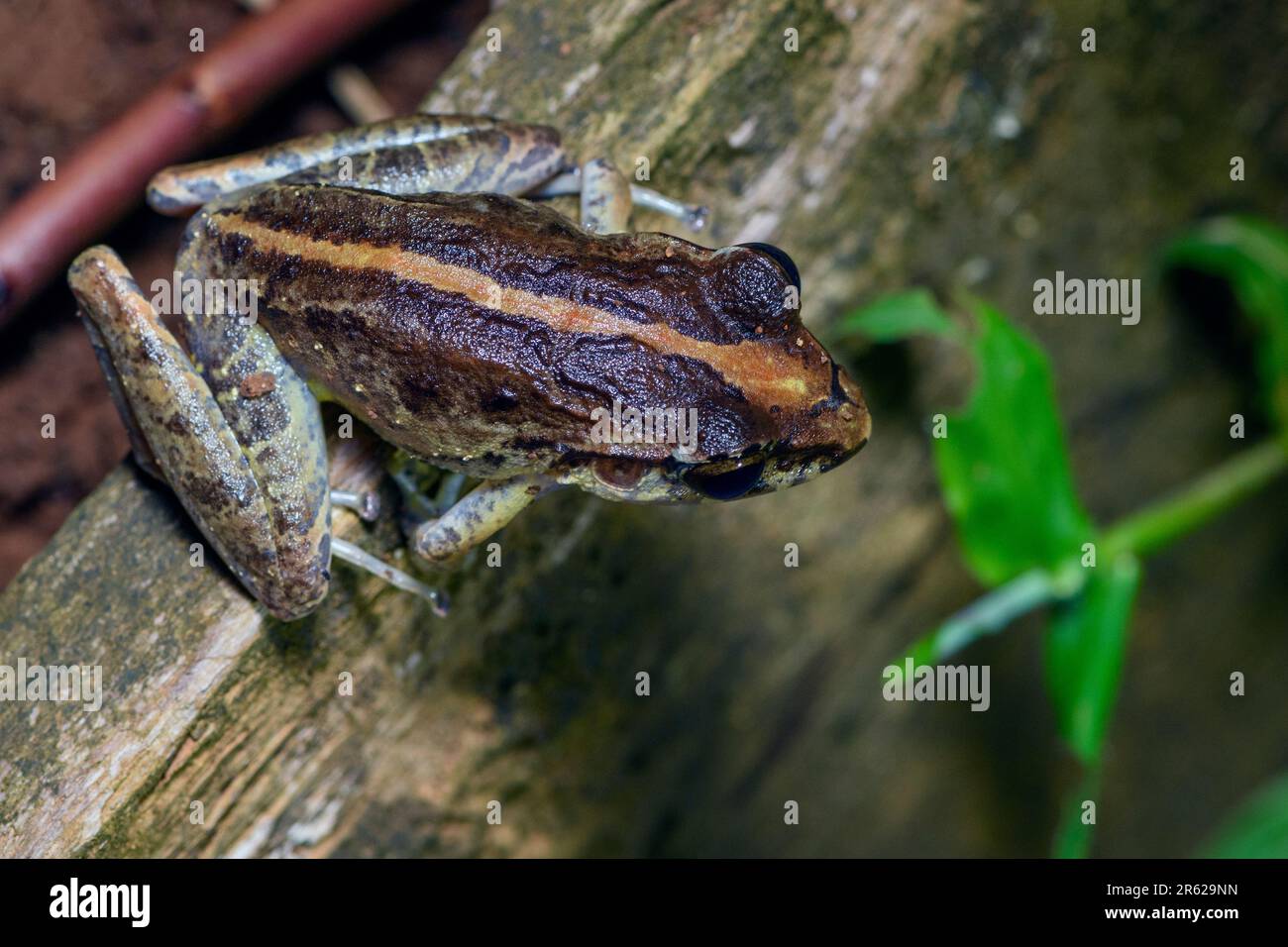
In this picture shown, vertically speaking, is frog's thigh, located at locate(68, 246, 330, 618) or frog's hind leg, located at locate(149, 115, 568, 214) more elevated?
frog's hind leg, located at locate(149, 115, 568, 214)

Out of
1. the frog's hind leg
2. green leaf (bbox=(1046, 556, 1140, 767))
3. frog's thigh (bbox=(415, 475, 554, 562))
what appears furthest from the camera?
green leaf (bbox=(1046, 556, 1140, 767))

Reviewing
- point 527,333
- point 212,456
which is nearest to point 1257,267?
point 527,333

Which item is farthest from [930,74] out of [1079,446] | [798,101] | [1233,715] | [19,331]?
[1233,715]

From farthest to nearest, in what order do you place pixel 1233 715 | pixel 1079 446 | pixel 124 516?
pixel 1233 715
pixel 1079 446
pixel 124 516

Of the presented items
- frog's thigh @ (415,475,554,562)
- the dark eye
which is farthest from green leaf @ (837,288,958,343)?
frog's thigh @ (415,475,554,562)

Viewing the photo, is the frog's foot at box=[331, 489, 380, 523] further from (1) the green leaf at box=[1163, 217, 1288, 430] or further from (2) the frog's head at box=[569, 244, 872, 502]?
(1) the green leaf at box=[1163, 217, 1288, 430]

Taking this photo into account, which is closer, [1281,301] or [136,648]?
[136,648]

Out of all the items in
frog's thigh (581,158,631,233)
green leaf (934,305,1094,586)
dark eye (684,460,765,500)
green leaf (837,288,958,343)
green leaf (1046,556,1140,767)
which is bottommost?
green leaf (1046,556,1140,767)

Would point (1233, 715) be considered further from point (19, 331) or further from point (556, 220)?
point (19, 331)
